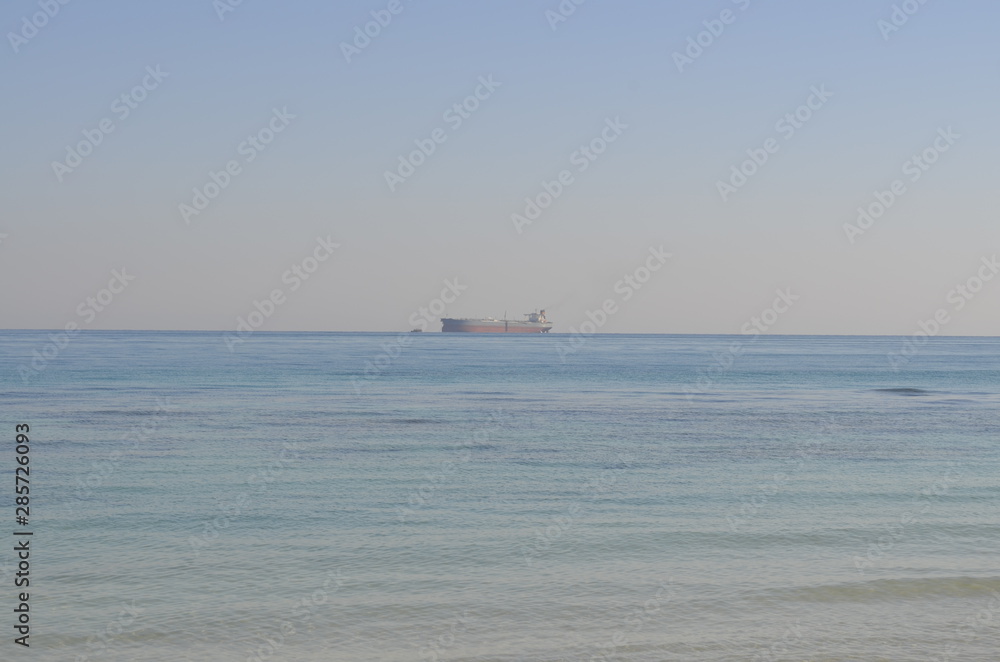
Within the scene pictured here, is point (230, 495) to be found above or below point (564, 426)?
below

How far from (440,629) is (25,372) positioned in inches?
2367

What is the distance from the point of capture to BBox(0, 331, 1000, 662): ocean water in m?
10.5

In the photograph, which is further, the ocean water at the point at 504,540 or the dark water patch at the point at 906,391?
the dark water patch at the point at 906,391

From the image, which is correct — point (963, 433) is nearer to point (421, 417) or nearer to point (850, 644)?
point (421, 417)

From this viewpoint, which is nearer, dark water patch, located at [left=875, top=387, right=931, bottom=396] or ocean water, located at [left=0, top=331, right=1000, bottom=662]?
ocean water, located at [left=0, top=331, right=1000, bottom=662]

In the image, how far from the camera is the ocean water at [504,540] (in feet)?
34.4

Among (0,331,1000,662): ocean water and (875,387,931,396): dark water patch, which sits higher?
(875,387,931,396): dark water patch

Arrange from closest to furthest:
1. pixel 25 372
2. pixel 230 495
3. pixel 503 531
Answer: pixel 503 531 < pixel 230 495 < pixel 25 372

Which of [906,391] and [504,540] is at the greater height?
[906,391]

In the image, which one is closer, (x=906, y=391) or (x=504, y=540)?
(x=504, y=540)

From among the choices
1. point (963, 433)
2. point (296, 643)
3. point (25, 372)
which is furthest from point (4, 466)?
point (25, 372)

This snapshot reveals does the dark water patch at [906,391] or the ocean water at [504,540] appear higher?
the dark water patch at [906,391]

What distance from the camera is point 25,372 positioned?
203 feet

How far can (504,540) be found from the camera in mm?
14578
